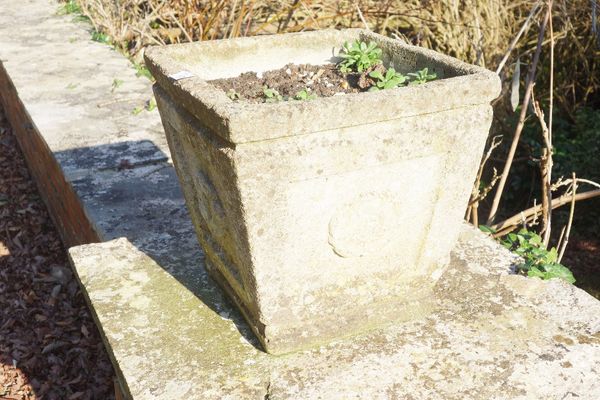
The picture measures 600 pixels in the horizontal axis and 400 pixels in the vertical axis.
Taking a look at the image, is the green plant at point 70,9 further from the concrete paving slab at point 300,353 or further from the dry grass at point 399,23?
the concrete paving slab at point 300,353

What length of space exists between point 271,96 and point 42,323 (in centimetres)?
196

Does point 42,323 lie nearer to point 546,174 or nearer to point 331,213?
point 331,213

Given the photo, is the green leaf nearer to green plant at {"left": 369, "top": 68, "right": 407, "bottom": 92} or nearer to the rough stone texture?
green plant at {"left": 369, "top": 68, "right": 407, "bottom": 92}

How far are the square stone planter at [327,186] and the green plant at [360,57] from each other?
66 mm

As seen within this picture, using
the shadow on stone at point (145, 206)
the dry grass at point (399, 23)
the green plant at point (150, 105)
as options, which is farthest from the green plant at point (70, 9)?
the shadow on stone at point (145, 206)

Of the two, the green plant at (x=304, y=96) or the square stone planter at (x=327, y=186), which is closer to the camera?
the square stone planter at (x=327, y=186)

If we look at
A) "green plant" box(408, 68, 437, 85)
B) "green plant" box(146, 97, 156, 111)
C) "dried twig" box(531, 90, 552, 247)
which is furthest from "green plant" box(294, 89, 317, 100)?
"green plant" box(146, 97, 156, 111)

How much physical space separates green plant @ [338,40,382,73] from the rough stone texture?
0.67 metres

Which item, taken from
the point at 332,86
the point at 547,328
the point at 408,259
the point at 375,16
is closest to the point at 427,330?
the point at 408,259

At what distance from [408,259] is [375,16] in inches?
127

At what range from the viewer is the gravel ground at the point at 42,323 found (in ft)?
8.76

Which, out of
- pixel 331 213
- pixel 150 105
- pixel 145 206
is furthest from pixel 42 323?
pixel 331 213

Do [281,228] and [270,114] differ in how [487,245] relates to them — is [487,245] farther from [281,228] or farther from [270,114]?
[270,114]

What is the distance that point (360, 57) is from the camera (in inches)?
72.5
